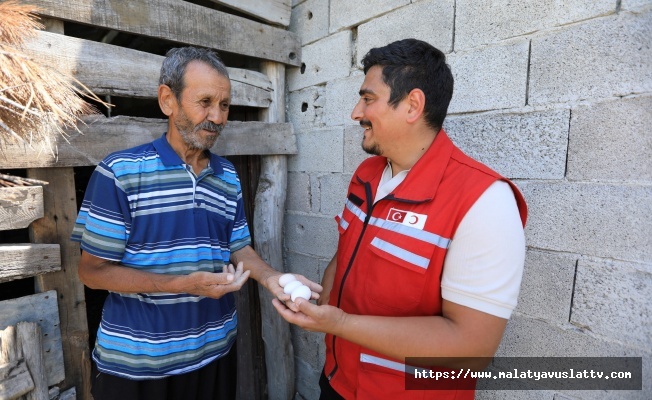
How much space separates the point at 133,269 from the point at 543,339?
1956 mm

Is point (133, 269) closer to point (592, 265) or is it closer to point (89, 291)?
point (89, 291)

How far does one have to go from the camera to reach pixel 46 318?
6.45ft

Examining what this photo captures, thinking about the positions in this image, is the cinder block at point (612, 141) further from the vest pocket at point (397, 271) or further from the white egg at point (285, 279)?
the white egg at point (285, 279)

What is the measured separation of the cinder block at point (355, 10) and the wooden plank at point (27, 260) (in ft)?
7.60

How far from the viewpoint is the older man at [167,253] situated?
1.58m

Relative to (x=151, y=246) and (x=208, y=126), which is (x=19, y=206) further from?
(x=208, y=126)

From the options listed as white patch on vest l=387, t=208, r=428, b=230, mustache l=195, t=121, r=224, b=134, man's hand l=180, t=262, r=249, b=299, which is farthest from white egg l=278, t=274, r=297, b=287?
mustache l=195, t=121, r=224, b=134

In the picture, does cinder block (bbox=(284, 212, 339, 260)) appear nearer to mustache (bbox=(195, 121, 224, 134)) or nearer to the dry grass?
mustache (bbox=(195, 121, 224, 134))

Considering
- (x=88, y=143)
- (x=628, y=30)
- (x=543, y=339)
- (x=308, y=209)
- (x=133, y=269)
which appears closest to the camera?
(x=628, y=30)

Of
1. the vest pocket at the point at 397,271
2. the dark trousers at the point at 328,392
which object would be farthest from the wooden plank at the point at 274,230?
the vest pocket at the point at 397,271

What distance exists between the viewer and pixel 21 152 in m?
1.80

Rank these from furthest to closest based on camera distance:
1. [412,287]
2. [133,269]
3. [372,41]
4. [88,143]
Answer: [372,41]
[88,143]
[133,269]
[412,287]

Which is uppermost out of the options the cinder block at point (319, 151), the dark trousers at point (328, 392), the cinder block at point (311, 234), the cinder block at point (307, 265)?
the cinder block at point (319, 151)

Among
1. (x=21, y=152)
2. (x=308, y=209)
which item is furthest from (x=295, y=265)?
(x=21, y=152)
